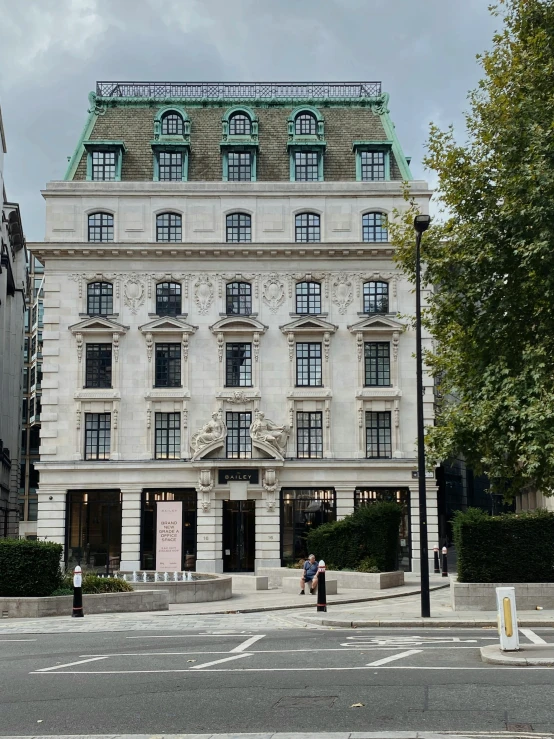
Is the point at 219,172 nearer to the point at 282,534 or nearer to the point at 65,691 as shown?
the point at 282,534

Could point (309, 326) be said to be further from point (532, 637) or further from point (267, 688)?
point (267, 688)

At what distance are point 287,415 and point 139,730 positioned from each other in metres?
36.8

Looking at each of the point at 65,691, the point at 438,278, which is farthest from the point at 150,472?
the point at 65,691

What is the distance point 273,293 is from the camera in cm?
4719

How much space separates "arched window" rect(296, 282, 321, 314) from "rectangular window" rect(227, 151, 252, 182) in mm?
6615

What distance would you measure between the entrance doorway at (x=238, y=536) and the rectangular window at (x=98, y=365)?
8.45m

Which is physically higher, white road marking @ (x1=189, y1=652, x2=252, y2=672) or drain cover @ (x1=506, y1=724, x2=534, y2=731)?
drain cover @ (x1=506, y1=724, x2=534, y2=731)

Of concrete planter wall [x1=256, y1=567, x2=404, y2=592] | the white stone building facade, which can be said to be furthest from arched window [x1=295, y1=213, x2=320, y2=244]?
concrete planter wall [x1=256, y1=567, x2=404, y2=592]

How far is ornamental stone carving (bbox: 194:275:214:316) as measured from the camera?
4700 cm

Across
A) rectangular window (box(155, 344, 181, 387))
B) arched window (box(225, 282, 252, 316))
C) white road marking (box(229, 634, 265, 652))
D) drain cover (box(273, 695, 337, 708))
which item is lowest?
white road marking (box(229, 634, 265, 652))

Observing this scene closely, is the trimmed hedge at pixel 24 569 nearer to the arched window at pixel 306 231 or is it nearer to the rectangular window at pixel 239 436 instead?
the rectangular window at pixel 239 436

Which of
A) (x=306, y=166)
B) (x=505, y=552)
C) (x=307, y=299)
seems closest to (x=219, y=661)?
(x=505, y=552)

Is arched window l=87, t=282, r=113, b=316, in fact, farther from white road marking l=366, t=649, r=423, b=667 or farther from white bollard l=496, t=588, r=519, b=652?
white bollard l=496, t=588, r=519, b=652

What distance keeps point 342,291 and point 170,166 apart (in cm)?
1117
